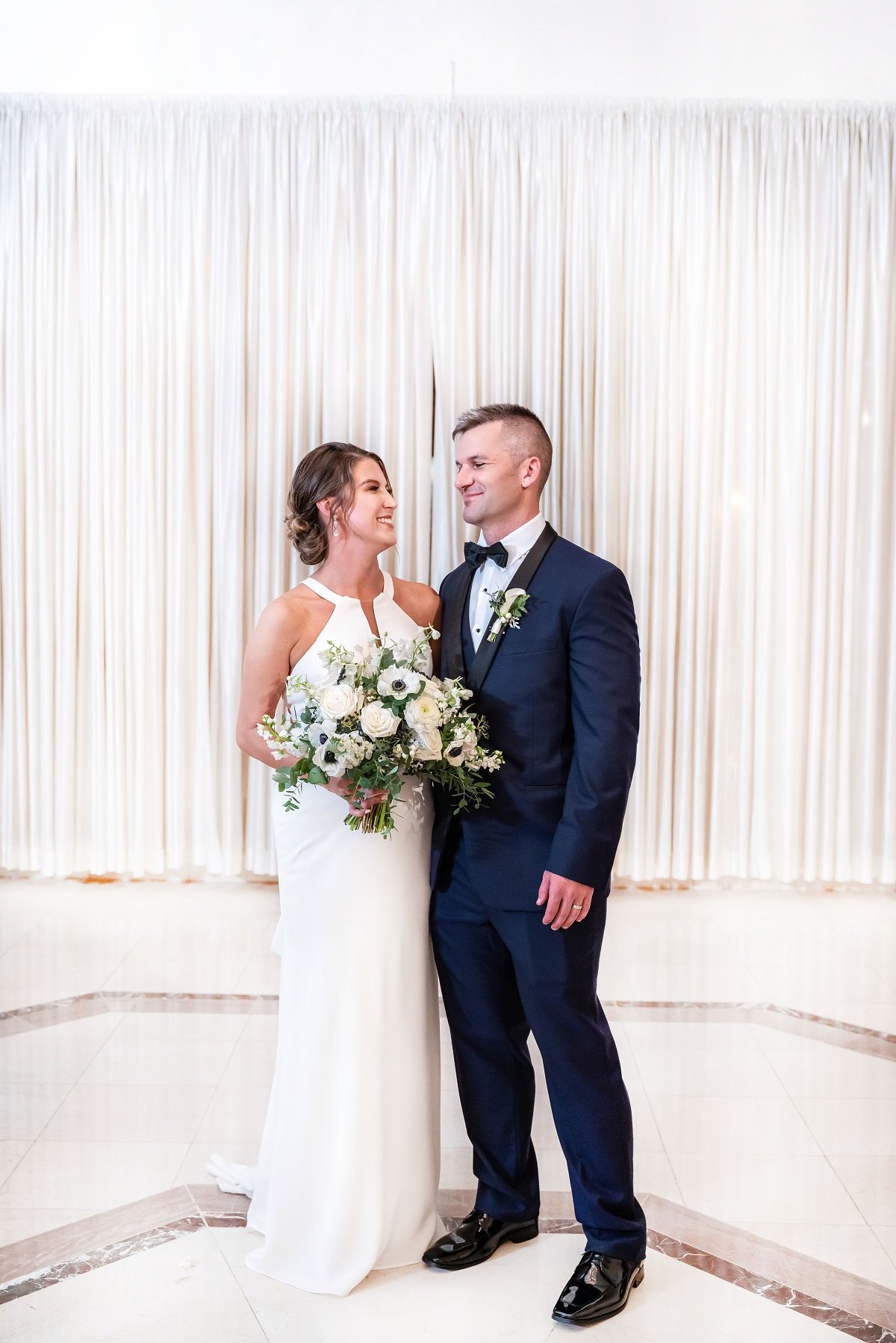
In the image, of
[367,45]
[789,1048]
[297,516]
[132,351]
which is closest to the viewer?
[297,516]

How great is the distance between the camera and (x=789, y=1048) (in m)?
3.72

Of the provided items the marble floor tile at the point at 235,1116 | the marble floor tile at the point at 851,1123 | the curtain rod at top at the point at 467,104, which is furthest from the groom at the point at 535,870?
the curtain rod at top at the point at 467,104

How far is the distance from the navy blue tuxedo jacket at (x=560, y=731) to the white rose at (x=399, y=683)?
0.25 meters

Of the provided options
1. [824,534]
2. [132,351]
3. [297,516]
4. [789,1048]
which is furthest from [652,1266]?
[132,351]

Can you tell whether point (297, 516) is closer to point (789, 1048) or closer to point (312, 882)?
point (312, 882)

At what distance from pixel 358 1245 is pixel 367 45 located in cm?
467

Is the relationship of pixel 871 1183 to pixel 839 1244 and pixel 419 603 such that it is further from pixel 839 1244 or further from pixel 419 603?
pixel 419 603

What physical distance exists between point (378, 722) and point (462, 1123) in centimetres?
159

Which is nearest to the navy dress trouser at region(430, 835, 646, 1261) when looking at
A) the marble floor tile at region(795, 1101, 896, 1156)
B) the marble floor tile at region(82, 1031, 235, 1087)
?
the marble floor tile at region(795, 1101, 896, 1156)

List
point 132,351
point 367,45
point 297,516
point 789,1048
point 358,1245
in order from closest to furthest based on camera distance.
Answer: point 358,1245 < point 297,516 < point 789,1048 < point 367,45 < point 132,351

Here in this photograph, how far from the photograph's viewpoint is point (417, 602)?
9.36 ft

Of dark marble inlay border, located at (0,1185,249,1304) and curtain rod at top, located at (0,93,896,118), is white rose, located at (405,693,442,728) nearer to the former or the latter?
dark marble inlay border, located at (0,1185,249,1304)

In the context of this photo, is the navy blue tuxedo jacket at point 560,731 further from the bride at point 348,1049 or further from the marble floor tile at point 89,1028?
the marble floor tile at point 89,1028

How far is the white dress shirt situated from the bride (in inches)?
12.6
